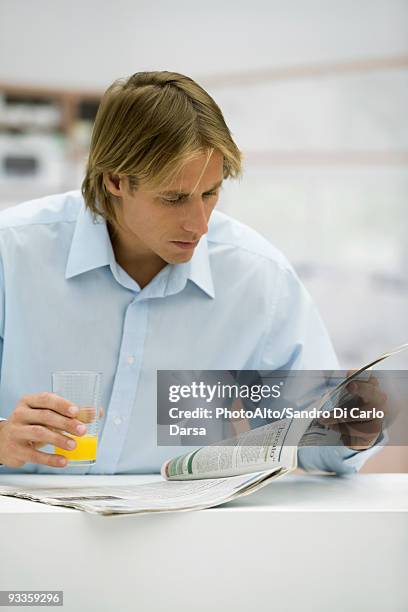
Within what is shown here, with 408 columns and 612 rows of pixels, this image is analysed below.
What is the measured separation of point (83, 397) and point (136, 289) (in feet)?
1.22

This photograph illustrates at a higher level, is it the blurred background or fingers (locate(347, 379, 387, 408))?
the blurred background

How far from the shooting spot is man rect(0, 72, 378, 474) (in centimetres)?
126

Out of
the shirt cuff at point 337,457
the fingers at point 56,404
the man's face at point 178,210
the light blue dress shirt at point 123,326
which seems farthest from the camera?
the light blue dress shirt at point 123,326

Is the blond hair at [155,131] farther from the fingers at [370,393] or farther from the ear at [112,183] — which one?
the fingers at [370,393]

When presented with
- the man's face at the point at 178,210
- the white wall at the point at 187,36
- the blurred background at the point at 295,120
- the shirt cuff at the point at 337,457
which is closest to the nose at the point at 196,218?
the man's face at the point at 178,210

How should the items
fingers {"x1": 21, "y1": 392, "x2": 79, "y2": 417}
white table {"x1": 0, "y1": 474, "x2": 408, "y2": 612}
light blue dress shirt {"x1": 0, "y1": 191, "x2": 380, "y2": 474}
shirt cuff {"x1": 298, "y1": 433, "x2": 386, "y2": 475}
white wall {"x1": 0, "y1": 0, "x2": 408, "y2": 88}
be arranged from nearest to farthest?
white table {"x1": 0, "y1": 474, "x2": 408, "y2": 612} < fingers {"x1": 21, "y1": 392, "x2": 79, "y2": 417} < shirt cuff {"x1": 298, "y1": 433, "x2": 386, "y2": 475} < light blue dress shirt {"x1": 0, "y1": 191, "x2": 380, "y2": 474} < white wall {"x1": 0, "y1": 0, "x2": 408, "y2": 88}

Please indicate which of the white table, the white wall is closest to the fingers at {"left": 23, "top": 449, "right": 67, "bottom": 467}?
the white table

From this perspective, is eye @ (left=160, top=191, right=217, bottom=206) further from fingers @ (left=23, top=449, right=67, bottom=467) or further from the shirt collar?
fingers @ (left=23, top=449, right=67, bottom=467)

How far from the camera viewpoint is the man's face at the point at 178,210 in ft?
3.93

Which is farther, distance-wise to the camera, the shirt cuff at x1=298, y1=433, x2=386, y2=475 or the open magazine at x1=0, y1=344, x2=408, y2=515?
the shirt cuff at x1=298, y1=433, x2=386, y2=475

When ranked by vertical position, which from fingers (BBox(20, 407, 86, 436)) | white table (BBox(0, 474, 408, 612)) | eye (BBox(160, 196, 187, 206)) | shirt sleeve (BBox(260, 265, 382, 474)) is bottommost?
white table (BBox(0, 474, 408, 612))

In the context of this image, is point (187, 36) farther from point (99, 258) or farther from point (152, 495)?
point (152, 495)

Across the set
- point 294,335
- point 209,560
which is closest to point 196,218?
point 294,335

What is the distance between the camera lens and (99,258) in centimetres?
132
